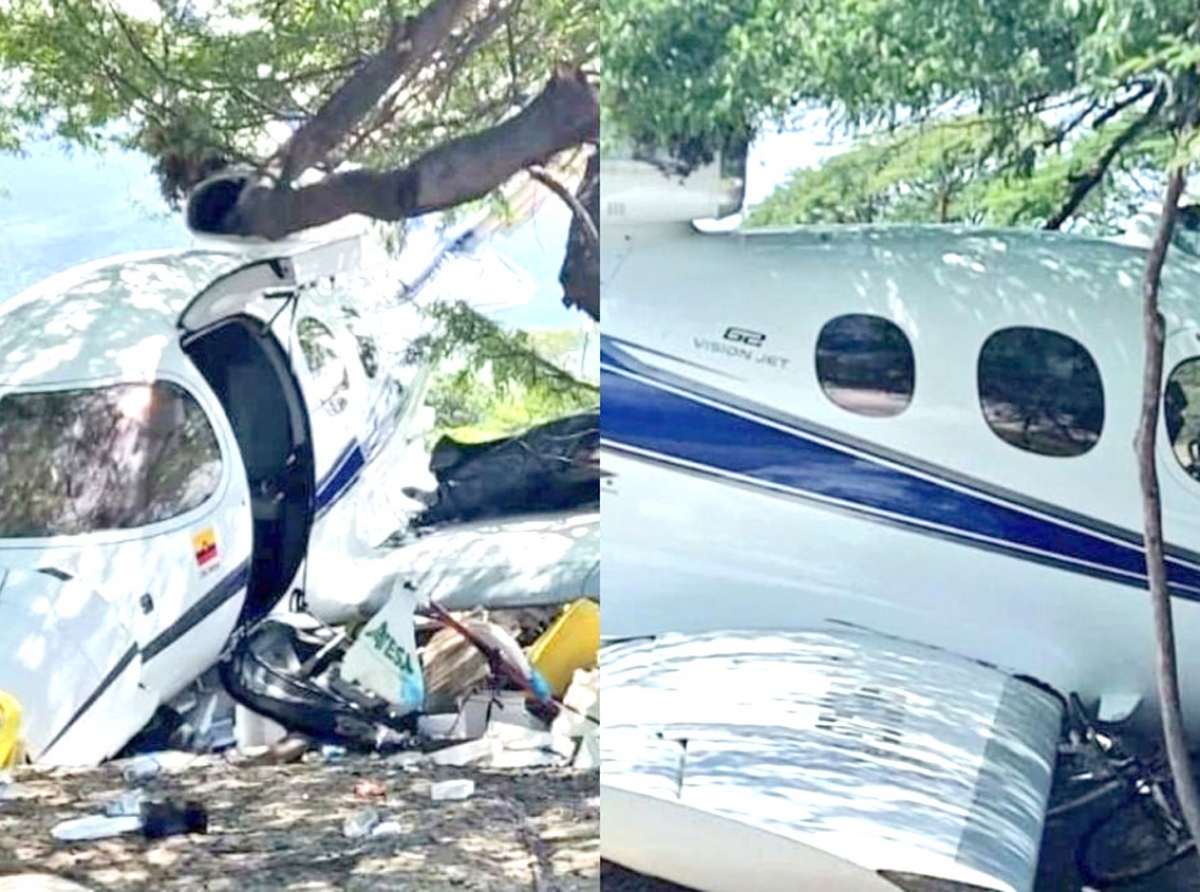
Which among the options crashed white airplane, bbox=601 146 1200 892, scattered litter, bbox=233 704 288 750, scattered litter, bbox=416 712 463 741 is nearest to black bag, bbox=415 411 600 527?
crashed white airplane, bbox=601 146 1200 892

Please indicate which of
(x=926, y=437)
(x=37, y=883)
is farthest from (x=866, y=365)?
(x=37, y=883)

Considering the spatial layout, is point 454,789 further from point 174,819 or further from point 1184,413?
point 1184,413

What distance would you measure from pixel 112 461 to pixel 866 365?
1459mm

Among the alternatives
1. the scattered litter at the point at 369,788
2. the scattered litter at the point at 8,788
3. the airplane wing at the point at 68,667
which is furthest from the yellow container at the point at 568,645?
the scattered litter at the point at 8,788

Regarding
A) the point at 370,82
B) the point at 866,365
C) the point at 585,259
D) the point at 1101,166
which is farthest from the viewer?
the point at 370,82

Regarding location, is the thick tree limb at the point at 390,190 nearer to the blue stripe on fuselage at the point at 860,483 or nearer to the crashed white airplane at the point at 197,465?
the crashed white airplane at the point at 197,465

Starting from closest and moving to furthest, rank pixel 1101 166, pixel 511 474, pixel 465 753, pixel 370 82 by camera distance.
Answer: pixel 1101 166 → pixel 370 82 → pixel 511 474 → pixel 465 753

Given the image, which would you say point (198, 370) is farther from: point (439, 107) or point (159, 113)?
point (439, 107)

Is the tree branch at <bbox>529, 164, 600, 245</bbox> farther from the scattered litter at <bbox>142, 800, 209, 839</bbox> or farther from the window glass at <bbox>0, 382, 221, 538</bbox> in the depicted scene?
the scattered litter at <bbox>142, 800, 209, 839</bbox>

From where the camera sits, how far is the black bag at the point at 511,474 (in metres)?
3.12

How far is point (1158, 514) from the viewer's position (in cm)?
277

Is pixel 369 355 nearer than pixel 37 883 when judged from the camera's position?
Yes

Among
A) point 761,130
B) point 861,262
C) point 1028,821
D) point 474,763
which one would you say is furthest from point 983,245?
point 474,763

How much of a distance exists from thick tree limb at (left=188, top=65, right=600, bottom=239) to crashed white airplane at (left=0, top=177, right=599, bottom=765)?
5 cm
